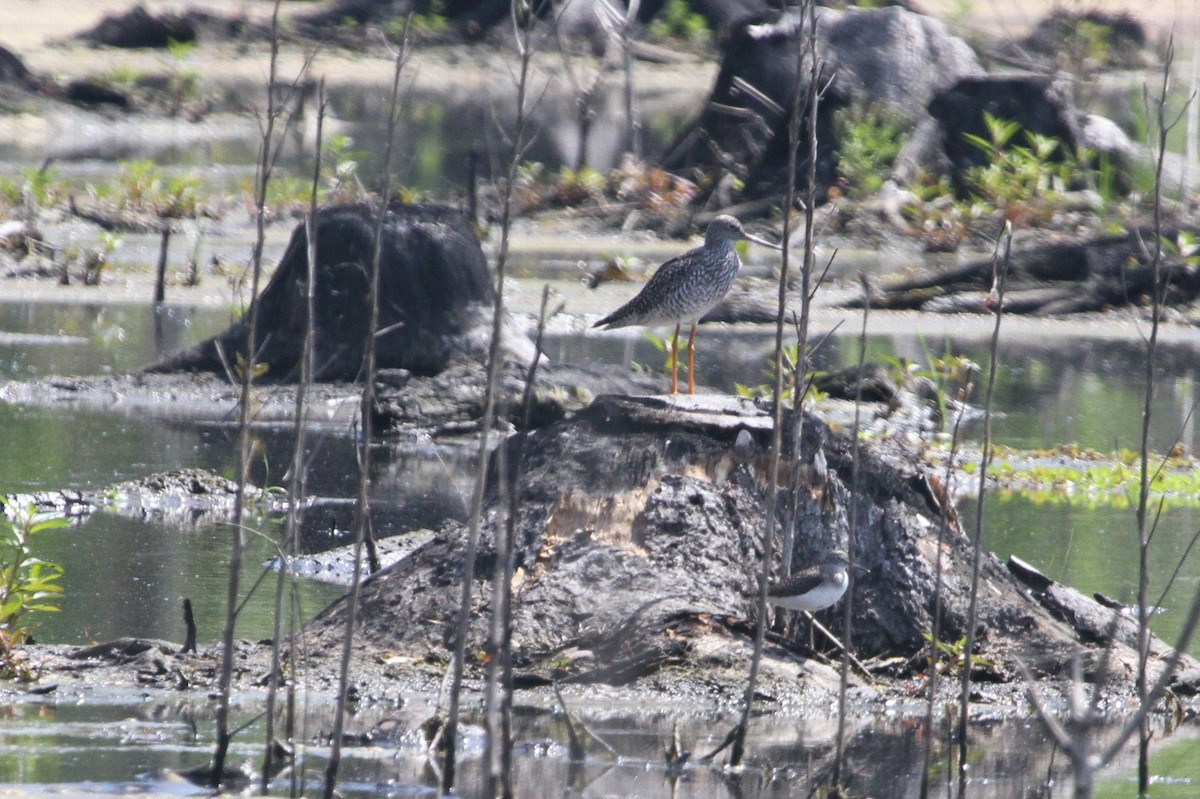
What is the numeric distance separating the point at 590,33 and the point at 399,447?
34674 millimetres

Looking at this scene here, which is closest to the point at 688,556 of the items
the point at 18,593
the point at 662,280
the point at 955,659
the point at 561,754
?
the point at 955,659

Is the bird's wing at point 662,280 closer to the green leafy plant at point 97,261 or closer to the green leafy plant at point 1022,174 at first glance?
the green leafy plant at point 97,261

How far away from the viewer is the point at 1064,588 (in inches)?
324

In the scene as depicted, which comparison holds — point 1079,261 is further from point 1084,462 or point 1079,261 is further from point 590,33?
point 590,33

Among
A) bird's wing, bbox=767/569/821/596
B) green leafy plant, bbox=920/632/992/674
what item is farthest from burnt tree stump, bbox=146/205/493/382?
bird's wing, bbox=767/569/821/596

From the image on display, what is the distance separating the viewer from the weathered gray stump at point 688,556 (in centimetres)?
752

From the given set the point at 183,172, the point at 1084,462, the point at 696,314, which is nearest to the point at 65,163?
the point at 183,172

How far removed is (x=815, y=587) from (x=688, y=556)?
2.81 feet

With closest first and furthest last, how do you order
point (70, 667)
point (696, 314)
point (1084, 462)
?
1. point (70, 667)
2. point (696, 314)
3. point (1084, 462)

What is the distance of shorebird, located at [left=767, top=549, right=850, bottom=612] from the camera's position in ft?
23.1

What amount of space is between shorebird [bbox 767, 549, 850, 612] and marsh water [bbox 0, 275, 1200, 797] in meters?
0.37

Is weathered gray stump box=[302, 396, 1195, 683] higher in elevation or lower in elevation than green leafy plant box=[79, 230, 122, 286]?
higher

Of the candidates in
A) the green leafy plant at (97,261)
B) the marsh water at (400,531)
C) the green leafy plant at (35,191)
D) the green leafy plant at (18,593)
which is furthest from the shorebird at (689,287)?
the green leafy plant at (35,191)

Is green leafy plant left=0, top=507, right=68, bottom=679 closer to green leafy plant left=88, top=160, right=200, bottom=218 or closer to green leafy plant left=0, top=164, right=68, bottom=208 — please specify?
green leafy plant left=0, top=164, right=68, bottom=208
